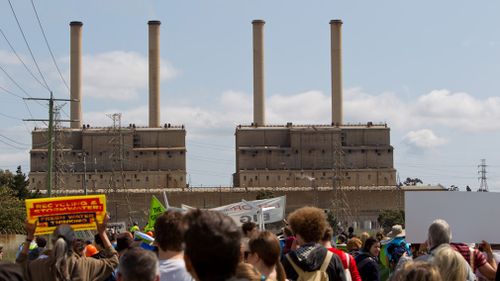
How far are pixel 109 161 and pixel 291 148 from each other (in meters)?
19.4

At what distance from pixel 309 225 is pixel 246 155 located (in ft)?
324

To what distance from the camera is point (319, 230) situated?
6.84 metres

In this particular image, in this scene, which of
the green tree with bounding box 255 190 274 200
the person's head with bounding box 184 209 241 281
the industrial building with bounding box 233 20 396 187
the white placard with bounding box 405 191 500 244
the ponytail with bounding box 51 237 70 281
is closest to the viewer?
the person's head with bounding box 184 209 241 281

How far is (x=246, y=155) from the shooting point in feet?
347

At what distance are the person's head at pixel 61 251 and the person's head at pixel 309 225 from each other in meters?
1.53

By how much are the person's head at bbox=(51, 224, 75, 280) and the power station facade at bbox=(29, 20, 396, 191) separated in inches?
3775

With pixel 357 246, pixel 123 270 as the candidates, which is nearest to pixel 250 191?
pixel 357 246

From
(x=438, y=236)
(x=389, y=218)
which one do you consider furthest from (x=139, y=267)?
(x=389, y=218)

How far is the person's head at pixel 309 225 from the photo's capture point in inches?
269

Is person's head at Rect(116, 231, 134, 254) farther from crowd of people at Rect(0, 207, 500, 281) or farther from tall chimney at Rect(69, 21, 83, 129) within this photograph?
tall chimney at Rect(69, 21, 83, 129)

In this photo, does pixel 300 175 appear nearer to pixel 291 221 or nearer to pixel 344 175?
pixel 344 175

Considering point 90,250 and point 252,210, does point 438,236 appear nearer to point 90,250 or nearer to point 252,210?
point 90,250

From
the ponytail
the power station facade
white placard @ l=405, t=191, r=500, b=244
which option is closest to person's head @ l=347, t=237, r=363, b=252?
white placard @ l=405, t=191, r=500, b=244

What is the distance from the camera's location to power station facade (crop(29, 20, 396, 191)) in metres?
104
